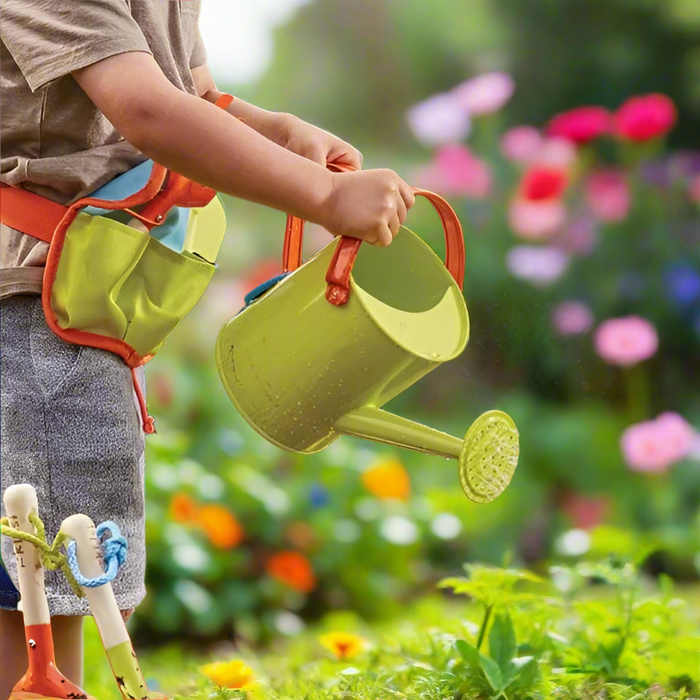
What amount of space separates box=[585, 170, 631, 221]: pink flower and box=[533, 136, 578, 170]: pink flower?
0.08 metres

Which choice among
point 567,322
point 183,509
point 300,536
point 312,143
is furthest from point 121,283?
point 300,536

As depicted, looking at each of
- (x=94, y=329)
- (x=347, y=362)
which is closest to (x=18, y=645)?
(x=94, y=329)

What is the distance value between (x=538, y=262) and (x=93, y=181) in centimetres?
149

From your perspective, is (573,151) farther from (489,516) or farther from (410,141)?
(489,516)

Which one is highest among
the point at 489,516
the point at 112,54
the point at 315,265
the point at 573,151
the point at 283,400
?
the point at 112,54

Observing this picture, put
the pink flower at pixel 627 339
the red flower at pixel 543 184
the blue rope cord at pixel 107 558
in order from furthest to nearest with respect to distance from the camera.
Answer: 1. the red flower at pixel 543 184
2. the pink flower at pixel 627 339
3. the blue rope cord at pixel 107 558

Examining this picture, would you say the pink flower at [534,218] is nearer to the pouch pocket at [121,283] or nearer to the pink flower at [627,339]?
the pink flower at [627,339]

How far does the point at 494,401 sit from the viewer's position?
1263mm

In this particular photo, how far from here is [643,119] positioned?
240 centimetres

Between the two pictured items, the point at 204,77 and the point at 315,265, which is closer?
the point at 315,265

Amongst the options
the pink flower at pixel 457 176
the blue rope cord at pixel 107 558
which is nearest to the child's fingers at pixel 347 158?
Result: the blue rope cord at pixel 107 558

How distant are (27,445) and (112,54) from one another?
0.38 m

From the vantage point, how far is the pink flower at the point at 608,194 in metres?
2.45

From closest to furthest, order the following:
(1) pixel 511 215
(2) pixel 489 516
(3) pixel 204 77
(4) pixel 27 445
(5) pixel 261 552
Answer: (4) pixel 27 445, (3) pixel 204 77, (5) pixel 261 552, (2) pixel 489 516, (1) pixel 511 215
